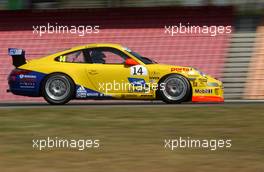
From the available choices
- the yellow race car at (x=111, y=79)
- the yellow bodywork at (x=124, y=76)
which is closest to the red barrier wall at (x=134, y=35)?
the yellow race car at (x=111, y=79)

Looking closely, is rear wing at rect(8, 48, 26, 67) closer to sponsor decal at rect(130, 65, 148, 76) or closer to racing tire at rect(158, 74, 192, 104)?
sponsor decal at rect(130, 65, 148, 76)

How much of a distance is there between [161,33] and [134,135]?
9.72 m

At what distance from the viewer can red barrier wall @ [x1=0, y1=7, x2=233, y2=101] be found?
1903cm

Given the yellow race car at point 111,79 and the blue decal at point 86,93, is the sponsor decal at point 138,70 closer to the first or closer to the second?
the yellow race car at point 111,79

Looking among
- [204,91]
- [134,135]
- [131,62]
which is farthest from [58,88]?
[134,135]

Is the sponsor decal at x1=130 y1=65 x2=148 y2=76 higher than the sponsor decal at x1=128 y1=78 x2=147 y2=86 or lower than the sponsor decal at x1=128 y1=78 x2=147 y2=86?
higher

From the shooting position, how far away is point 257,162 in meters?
8.05

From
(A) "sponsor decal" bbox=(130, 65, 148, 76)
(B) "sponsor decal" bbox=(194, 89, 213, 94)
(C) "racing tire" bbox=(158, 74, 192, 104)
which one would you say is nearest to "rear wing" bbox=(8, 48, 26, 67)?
(A) "sponsor decal" bbox=(130, 65, 148, 76)

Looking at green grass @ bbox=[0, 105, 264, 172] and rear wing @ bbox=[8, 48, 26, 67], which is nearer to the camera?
green grass @ bbox=[0, 105, 264, 172]

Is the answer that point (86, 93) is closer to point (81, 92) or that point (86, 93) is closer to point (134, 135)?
point (81, 92)

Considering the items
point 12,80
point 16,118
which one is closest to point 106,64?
point 12,80

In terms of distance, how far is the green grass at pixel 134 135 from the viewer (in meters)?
7.97

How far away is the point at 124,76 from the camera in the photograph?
1402cm

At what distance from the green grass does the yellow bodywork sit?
3.29ft
